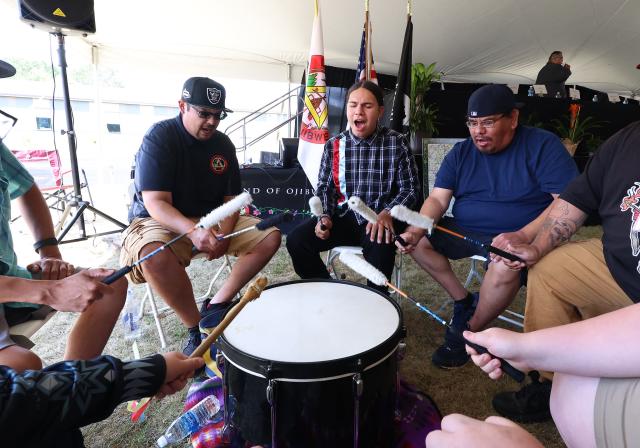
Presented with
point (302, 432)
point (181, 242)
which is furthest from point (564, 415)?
point (181, 242)

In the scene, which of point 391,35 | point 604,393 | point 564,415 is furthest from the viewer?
point 391,35

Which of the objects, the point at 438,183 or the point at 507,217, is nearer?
the point at 507,217

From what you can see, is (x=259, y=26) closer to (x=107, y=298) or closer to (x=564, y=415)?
(x=107, y=298)

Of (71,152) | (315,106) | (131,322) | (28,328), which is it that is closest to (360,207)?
(28,328)

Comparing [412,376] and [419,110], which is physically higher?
[419,110]

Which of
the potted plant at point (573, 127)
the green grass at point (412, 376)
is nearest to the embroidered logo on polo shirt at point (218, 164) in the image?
the green grass at point (412, 376)

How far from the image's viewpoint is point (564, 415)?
80 centimetres

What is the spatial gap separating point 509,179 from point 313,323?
4.53 feet

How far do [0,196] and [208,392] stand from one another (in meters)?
1.05

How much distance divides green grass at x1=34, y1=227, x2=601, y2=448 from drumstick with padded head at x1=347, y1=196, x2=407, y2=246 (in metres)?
0.58

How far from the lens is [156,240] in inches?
70.5

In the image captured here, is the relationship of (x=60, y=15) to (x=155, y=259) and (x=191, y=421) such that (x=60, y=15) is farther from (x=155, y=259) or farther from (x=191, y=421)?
(x=191, y=421)

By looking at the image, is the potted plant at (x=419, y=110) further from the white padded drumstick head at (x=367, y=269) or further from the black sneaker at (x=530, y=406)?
the black sneaker at (x=530, y=406)

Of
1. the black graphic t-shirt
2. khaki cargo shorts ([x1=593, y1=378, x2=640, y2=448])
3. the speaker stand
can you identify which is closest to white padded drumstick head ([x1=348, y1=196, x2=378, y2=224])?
the black graphic t-shirt
